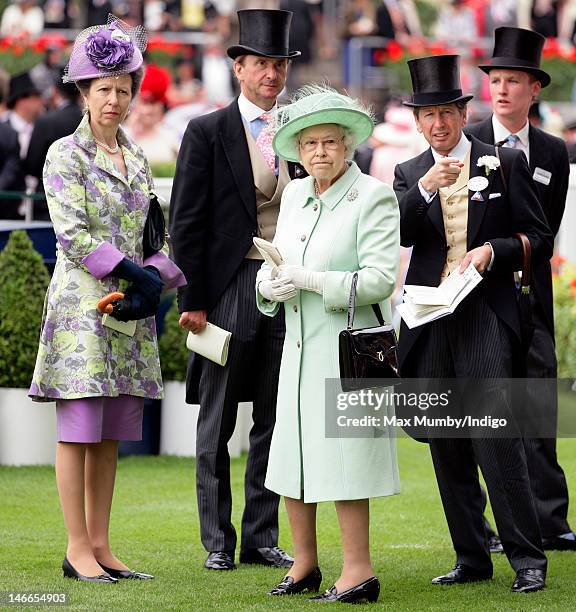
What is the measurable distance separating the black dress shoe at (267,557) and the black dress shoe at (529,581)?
112 centimetres

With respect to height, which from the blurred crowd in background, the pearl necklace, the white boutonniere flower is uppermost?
the blurred crowd in background

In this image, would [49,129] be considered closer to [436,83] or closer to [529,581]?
[436,83]

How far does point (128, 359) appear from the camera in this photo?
6383 millimetres

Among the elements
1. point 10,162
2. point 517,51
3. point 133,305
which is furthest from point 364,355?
point 10,162

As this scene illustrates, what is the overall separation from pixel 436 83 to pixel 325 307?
3.80ft

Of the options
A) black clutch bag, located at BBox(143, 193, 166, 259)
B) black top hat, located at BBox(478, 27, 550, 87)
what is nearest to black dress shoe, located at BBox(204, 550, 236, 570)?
black clutch bag, located at BBox(143, 193, 166, 259)

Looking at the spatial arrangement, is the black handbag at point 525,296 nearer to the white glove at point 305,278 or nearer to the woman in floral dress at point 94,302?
the white glove at point 305,278

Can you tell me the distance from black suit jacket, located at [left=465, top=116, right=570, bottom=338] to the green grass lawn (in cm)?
123

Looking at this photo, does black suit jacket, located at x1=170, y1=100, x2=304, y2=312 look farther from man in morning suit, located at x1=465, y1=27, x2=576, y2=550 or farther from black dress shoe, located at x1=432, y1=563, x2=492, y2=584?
black dress shoe, located at x1=432, y1=563, x2=492, y2=584

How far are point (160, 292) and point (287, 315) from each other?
562 mm

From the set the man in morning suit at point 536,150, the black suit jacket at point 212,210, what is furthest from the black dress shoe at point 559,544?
the black suit jacket at point 212,210

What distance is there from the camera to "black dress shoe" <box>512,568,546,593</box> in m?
6.16

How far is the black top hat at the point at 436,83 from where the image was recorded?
6.33 meters

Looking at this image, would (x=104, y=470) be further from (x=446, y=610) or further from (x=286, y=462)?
(x=446, y=610)
